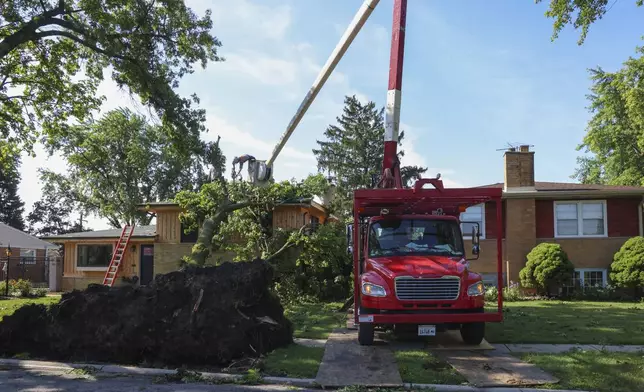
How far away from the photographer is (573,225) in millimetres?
19938

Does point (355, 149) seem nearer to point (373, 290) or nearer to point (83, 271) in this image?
point (83, 271)

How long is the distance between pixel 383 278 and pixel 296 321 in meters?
4.36

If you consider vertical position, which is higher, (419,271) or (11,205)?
(11,205)

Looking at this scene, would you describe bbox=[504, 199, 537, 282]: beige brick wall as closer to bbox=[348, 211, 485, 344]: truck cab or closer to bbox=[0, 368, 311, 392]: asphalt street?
bbox=[348, 211, 485, 344]: truck cab

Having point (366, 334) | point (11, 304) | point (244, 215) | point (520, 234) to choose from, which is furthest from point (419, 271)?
point (11, 304)

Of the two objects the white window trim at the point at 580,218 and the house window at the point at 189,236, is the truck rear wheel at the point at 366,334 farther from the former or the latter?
the house window at the point at 189,236

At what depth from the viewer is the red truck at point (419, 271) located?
27.5ft

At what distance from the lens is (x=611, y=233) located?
64.5 feet

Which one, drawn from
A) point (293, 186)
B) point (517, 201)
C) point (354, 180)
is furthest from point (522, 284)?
point (354, 180)

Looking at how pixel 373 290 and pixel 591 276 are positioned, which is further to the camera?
pixel 591 276

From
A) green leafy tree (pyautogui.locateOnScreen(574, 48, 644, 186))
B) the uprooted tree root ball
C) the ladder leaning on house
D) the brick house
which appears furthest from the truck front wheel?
green leafy tree (pyautogui.locateOnScreen(574, 48, 644, 186))

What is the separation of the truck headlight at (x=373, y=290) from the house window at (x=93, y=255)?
68.9ft

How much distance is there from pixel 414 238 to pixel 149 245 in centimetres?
1820

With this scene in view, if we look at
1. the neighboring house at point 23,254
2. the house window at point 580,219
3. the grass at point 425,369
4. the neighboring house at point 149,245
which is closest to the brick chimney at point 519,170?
the house window at point 580,219
